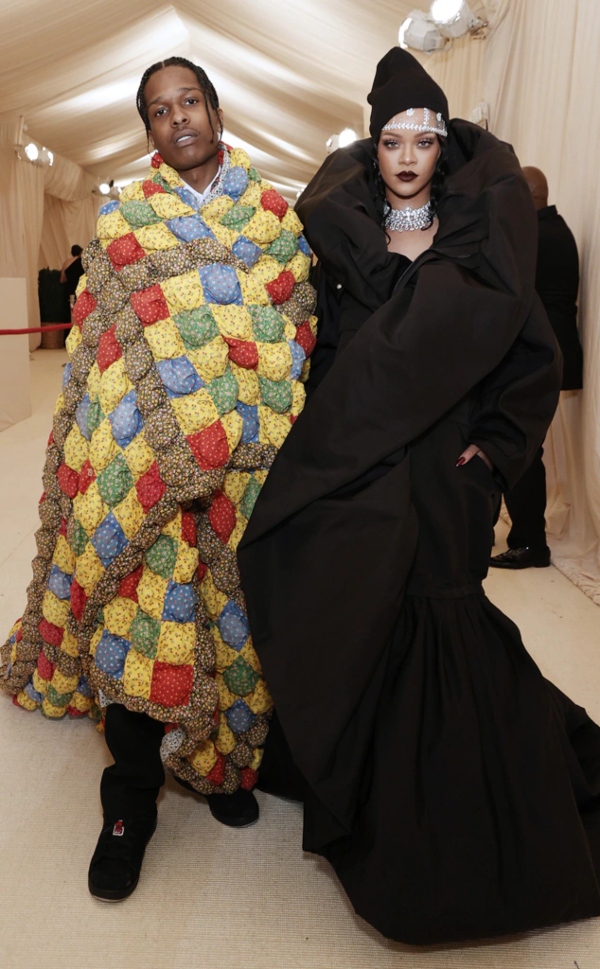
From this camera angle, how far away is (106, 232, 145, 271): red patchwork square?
A: 1642mm

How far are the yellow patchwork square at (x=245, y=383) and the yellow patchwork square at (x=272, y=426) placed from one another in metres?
0.06

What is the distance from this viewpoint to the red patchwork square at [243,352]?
164 centimetres

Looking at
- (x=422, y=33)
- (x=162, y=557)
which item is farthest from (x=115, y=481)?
(x=422, y=33)

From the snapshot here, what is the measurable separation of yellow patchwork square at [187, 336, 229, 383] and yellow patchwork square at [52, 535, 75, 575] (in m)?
0.63

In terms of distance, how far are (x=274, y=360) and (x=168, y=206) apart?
1.24 feet

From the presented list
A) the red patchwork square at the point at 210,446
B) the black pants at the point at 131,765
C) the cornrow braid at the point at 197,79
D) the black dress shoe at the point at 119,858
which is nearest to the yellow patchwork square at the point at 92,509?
the red patchwork square at the point at 210,446

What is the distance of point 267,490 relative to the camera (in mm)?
1652

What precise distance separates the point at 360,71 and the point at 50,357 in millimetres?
6158

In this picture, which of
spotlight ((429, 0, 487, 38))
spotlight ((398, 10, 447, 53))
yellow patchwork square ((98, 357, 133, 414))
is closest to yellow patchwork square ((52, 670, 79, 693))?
yellow patchwork square ((98, 357, 133, 414))

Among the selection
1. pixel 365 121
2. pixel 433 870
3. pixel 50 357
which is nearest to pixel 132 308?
pixel 433 870

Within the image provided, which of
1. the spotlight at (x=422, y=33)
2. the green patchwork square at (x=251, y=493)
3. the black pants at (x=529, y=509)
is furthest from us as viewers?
the spotlight at (x=422, y=33)

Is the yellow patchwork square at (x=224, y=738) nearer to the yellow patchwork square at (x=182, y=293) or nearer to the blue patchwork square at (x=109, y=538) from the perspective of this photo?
the blue patchwork square at (x=109, y=538)

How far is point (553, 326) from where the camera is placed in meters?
3.46

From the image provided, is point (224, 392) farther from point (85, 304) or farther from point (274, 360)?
point (85, 304)
